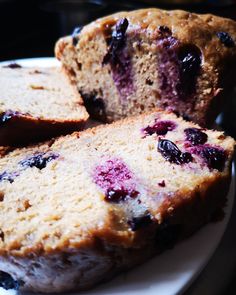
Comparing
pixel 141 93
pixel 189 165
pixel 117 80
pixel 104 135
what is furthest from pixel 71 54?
pixel 189 165

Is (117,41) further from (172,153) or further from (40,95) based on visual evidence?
(172,153)

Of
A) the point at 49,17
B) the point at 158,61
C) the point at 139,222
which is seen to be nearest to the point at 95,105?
the point at 158,61

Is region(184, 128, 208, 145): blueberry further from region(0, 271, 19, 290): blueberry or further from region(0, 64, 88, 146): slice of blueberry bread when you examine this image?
region(0, 271, 19, 290): blueberry

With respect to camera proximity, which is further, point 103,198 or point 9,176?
point 9,176

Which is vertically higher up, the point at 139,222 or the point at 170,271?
the point at 139,222

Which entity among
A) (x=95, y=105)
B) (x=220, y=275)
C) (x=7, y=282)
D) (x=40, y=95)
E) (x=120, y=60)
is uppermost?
(x=120, y=60)

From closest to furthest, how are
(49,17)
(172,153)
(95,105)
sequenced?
(172,153) → (95,105) → (49,17)

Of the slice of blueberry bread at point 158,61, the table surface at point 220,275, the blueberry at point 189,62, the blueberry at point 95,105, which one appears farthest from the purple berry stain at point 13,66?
the table surface at point 220,275

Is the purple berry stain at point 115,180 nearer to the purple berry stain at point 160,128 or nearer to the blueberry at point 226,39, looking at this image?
the purple berry stain at point 160,128
